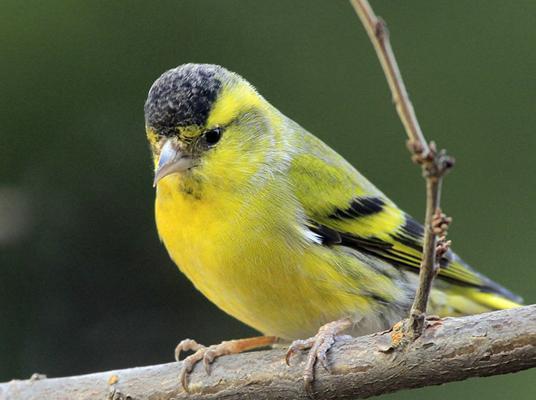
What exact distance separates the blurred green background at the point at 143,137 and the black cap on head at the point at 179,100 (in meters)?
1.29

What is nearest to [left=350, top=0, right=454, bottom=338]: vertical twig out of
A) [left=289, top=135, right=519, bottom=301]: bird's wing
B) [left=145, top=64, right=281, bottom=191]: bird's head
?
[left=145, top=64, right=281, bottom=191]: bird's head

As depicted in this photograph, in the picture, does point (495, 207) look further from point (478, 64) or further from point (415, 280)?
point (415, 280)

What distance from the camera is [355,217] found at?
159 inches

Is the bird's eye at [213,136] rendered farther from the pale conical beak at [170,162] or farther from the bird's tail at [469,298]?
the bird's tail at [469,298]

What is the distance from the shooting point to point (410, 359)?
2912 millimetres

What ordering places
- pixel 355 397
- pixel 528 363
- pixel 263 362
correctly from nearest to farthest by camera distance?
1. pixel 528 363
2. pixel 355 397
3. pixel 263 362

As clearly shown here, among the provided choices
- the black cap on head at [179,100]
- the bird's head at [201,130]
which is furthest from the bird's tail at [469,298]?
the black cap on head at [179,100]

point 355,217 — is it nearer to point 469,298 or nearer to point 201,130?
point 469,298

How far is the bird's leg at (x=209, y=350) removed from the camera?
3.45 metres

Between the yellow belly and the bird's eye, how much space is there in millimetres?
205

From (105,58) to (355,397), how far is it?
262 cm

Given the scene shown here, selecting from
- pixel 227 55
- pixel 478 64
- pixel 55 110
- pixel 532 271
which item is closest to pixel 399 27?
pixel 478 64

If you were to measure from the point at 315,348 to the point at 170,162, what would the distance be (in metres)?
0.88

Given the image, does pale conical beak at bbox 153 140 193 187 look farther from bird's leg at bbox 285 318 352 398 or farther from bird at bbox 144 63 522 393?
bird's leg at bbox 285 318 352 398
